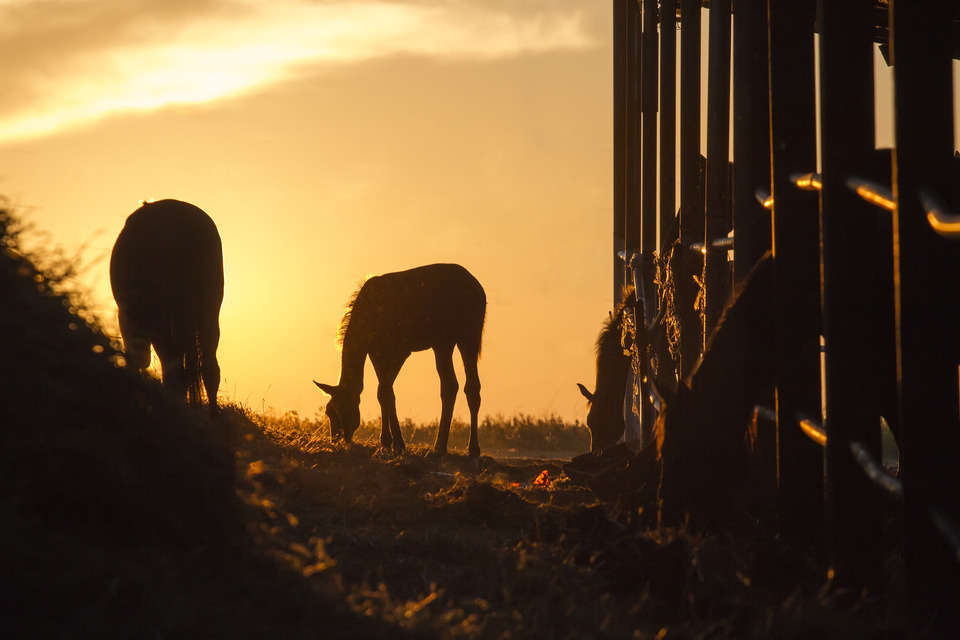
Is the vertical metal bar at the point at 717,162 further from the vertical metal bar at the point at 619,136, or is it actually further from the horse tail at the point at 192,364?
the vertical metal bar at the point at 619,136

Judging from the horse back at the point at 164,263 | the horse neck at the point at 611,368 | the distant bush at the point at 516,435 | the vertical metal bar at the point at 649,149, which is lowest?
the distant bush at the point at 516,435

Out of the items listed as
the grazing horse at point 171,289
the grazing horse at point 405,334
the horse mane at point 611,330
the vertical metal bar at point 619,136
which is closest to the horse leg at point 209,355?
the grazing horse at point 171,289

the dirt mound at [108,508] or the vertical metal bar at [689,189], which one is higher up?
the vertical metal bar at [689,189]

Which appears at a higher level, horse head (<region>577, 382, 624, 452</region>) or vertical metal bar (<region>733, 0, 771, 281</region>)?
vertical metal bar (<region>733, 0, 771, 281</region>)

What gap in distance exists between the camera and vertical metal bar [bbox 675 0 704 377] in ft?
24.4

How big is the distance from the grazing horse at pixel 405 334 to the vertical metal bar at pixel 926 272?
7.89m

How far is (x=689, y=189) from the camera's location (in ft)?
25.2

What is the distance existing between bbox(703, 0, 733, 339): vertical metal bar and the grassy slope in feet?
8.21

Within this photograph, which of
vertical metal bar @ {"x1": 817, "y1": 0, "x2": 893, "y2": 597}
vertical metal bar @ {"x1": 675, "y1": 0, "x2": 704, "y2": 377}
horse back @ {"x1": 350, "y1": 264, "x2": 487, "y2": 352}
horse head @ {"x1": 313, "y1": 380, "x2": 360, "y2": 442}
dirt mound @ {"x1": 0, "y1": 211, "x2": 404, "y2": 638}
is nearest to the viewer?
dirt mound @ {"x1": 0, "y1": 211, "x2": 404, "y2": 638}

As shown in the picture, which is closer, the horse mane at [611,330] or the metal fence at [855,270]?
the metal fence at [855,270]

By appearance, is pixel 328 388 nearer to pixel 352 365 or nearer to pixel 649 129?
pixel 352 365

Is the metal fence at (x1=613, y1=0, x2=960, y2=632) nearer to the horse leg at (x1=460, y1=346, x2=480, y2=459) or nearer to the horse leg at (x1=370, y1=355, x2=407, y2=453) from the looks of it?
the horse leg at (x1=370, y1=355, x2=407, y2=453)

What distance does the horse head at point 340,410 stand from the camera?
34.1ft

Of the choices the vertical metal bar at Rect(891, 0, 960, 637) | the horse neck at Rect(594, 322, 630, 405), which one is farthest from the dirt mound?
the horse neck at Rect(594, 322, 630, 405)
